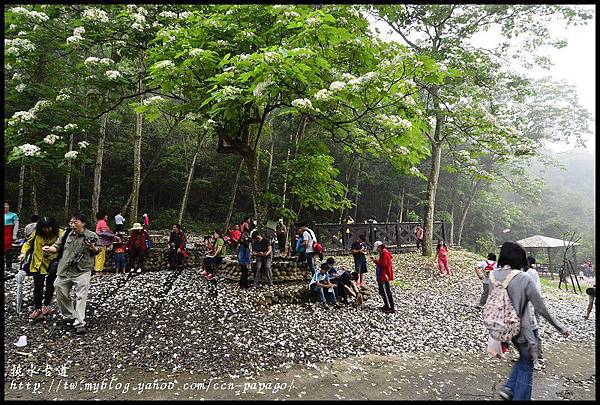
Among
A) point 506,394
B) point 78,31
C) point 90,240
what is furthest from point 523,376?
point 78,31

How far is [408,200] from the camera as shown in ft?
89.2

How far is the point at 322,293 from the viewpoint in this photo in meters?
7.73

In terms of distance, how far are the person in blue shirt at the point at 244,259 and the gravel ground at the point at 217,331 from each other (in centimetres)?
35

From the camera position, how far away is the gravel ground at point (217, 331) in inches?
188

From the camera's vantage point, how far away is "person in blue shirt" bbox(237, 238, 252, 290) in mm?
8234

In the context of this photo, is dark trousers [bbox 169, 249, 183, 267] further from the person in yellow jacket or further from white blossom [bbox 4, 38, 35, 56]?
white blossom [bbox 4, 38, 35, 56]

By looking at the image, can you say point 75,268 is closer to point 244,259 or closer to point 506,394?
point 244,259

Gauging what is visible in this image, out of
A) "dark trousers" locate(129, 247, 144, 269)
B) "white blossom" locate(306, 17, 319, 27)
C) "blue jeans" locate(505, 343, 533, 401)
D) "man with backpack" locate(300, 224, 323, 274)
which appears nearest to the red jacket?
"man with backpack" locate(300, 224, 323, 274)

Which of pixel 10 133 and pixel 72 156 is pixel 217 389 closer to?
pixel 72 156

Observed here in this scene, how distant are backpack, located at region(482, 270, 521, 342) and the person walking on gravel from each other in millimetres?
5570

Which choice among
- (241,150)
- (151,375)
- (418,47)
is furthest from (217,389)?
(418,47)

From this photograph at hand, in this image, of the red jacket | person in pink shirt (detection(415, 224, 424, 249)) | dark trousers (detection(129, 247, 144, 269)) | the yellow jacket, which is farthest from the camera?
person in pink shirt (detection(415, 224, 424, 249))

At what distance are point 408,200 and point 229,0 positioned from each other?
23.4 metres

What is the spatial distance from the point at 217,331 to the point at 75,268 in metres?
2.48
